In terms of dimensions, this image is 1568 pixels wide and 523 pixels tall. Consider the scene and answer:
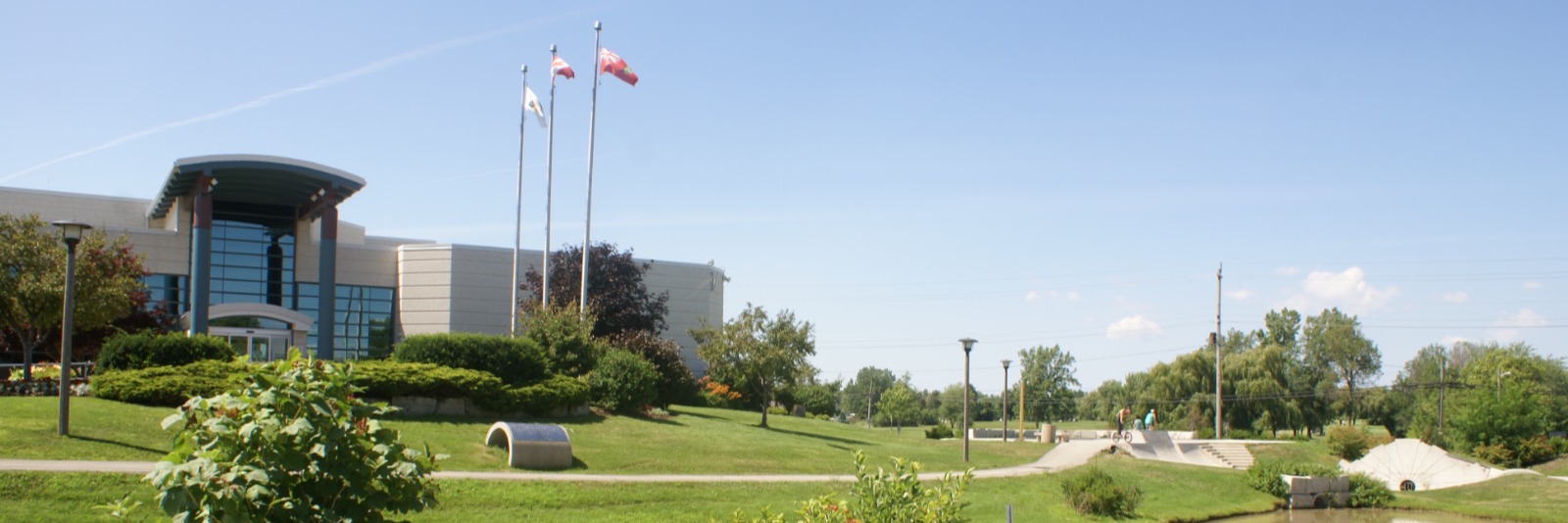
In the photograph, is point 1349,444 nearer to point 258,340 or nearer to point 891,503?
point 891,503

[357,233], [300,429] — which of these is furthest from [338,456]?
[357,233]

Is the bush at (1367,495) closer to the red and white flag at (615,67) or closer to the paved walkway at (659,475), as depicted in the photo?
the paved walkway at (659,475)

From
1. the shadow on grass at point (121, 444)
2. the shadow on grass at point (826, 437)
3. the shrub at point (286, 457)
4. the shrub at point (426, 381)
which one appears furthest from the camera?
the shadow on grass at point (826, 437)

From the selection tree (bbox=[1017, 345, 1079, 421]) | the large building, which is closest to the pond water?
the large building

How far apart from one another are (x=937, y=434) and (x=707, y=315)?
1893 centimetres

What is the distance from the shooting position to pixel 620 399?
29.6 meters

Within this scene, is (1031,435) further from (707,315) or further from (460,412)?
(460,412)

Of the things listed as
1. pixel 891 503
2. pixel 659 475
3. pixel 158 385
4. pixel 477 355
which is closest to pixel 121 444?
pixel 158 385

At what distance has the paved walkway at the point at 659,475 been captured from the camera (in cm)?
1524

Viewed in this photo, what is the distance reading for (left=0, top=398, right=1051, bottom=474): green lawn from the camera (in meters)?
17.5

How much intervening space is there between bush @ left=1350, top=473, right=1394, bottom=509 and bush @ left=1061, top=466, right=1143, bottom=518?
35.9 feet

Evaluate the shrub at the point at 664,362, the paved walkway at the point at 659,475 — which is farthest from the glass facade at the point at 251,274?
the paved walkway at the point at 659,475

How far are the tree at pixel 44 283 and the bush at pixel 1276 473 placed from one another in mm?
28772

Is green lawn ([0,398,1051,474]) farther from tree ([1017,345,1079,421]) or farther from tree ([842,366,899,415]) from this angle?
tree ([842,366,899,415])
